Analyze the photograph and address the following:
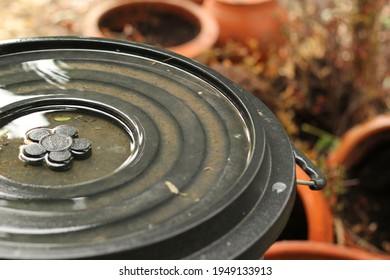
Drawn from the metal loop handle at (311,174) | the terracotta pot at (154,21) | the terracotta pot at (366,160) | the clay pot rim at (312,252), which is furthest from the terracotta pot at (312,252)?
the terracotta pot at (154,21)

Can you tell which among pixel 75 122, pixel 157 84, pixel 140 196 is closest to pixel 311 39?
pixel 157 84

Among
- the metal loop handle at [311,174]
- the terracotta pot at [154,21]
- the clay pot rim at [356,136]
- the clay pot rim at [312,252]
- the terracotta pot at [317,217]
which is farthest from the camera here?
the terracotta pot at [154,21]

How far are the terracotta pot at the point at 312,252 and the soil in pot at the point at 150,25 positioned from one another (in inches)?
69.8

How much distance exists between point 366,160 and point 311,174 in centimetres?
153

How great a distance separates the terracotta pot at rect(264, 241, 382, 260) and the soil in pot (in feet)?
5.82

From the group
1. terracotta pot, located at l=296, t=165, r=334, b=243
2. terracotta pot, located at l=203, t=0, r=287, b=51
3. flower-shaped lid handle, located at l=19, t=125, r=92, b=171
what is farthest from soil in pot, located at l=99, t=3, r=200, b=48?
flower-shaped lid handle, located at l=19, t=125, r=92, b=171

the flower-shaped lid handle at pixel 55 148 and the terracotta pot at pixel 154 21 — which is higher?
the terracotta pot at pixel 154 21

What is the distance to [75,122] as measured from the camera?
65.7 inches

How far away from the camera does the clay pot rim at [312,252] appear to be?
2434mm

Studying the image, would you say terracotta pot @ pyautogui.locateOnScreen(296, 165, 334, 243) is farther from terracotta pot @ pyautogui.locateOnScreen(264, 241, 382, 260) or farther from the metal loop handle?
the metal loop handle

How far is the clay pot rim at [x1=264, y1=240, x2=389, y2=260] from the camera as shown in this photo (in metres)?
2.43

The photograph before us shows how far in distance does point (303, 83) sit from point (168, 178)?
2.28 metres

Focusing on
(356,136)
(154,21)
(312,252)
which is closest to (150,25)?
(154,21)

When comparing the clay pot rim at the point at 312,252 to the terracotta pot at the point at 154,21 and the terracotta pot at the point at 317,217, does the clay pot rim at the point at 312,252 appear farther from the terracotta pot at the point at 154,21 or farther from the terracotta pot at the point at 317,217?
the terracotta pot at the point at 154,21
